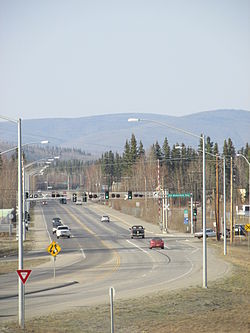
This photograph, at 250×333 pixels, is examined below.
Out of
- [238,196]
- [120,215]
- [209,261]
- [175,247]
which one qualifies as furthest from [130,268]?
[238,196]

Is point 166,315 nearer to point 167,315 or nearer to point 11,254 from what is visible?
point 167,315

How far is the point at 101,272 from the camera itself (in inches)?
1939

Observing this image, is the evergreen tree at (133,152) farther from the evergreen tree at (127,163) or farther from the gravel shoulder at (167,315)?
the gravel shoulder at (167,315)

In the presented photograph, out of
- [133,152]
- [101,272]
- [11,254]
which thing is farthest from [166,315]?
[133,152]

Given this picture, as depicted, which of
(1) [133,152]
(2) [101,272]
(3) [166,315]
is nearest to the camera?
(3) [166,315]

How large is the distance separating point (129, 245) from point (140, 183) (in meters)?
92.5

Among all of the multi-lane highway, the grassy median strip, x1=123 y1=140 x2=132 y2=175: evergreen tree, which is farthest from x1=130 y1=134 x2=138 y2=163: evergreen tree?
the grassy median strip

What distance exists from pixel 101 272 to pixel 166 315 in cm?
1900

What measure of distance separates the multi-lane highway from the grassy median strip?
190 cm

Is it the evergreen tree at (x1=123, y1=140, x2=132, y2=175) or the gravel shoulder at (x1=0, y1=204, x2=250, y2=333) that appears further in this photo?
the evergreen tree at (x1=123, y1=140, x2=132, y2=175)

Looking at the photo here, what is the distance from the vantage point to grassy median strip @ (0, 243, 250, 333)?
27.2 meters

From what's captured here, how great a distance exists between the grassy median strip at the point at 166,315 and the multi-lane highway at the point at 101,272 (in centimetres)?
190

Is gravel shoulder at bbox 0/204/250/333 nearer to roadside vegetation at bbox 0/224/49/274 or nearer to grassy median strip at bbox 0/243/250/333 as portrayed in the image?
grassy median strip at bbox 0/243/250/333

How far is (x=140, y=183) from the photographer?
16938 centimetres
